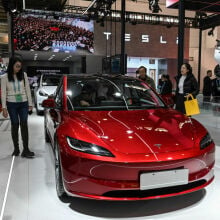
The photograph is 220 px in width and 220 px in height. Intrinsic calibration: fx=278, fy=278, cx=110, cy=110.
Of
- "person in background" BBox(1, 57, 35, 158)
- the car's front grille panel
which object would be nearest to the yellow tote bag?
the car's front grille panel

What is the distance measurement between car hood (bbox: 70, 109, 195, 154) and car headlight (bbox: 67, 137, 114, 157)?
65 millimetres

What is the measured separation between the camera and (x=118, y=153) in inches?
79.7

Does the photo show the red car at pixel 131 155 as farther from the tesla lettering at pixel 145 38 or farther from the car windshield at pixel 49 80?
the tesla lettering at pixel 145 38

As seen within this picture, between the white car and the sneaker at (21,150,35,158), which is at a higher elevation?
the white car

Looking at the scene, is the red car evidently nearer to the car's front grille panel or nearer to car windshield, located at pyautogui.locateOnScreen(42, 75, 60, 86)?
the car's front grille panel

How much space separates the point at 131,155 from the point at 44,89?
6270mm

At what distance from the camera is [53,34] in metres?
15.7

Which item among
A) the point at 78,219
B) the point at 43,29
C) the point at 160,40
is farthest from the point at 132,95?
the point at 160,40

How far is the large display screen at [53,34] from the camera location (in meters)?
15.2

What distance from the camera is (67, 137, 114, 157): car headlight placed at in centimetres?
204

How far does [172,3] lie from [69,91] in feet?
17.7

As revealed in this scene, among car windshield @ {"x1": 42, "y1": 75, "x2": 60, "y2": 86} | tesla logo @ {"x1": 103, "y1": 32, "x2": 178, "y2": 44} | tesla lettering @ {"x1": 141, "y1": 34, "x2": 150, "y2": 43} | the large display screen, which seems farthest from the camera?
tesla lettering @ {"x1": 141, "y1": 34, "x2": 150, "y2": 43}

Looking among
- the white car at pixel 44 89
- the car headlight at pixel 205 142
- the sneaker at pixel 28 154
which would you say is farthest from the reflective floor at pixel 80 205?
the white car at pixel 44 89

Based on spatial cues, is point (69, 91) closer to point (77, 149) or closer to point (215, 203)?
point (77, 149)
